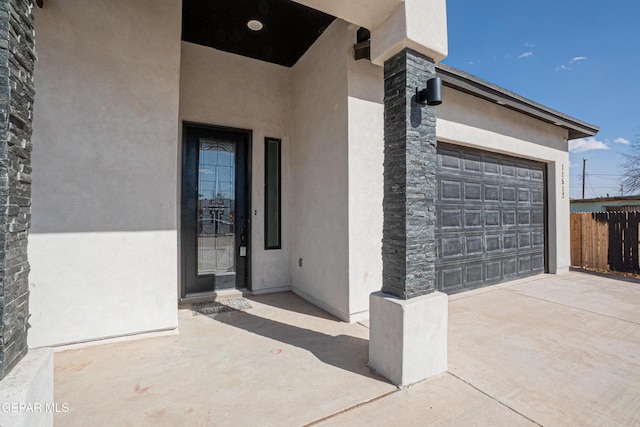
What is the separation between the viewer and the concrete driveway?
1.87m

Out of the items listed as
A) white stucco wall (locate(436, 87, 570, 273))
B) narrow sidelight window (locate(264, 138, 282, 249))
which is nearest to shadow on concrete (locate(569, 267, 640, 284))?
white stucco wall (locate(436, 87, 570, 273))

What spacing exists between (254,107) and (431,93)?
306cm

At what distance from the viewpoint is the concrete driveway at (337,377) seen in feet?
6.12

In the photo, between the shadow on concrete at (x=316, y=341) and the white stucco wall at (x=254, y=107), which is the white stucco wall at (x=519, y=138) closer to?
the white stucco wall at (x=254, y=107)

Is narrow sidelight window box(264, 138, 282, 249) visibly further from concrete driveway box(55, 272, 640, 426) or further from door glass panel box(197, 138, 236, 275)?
concrete driveway box(55, 272, 640, 426)

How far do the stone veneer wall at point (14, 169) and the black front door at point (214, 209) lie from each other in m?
2.72

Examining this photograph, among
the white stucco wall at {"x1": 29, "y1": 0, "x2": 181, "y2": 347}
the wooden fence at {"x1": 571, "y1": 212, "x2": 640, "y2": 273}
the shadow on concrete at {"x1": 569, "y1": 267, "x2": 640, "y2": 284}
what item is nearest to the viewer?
the white stucco wall at {"x1": 29, "y1": 0, "x2": 181, "y2": 347}

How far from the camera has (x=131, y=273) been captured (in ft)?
9.59

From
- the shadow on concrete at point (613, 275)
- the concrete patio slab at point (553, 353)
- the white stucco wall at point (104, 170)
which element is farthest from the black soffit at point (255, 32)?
the shadow on concrete at point (613, 275)

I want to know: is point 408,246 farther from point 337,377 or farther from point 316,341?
point 316,341

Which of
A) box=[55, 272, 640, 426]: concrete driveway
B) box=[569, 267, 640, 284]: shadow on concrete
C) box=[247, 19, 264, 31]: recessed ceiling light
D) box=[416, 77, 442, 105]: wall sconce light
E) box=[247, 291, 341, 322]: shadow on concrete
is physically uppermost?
box=[247, 19, 264, 31]: recessed ceiling light

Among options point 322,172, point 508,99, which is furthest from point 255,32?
point 508,99

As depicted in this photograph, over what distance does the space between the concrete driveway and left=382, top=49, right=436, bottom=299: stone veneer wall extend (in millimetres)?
784

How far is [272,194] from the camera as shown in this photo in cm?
→ 470
